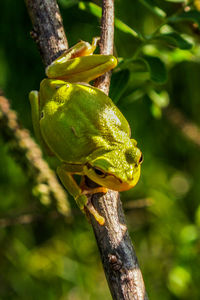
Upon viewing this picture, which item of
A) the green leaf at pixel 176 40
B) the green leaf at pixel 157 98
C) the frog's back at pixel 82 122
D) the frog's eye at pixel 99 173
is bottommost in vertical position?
the green leaf at pixel 157 98

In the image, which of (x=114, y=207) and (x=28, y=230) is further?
(x=28, y=230)

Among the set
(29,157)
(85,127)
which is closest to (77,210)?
(29,157)

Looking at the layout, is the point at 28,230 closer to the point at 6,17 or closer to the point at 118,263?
the point at 6,17

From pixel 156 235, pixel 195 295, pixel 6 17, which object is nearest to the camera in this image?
pixel 195 295

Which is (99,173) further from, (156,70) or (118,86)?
(156,70)

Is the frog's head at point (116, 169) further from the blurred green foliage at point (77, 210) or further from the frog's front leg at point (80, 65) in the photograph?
the blurred green foliage at point (77, 210)

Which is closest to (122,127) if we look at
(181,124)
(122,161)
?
(122,161)

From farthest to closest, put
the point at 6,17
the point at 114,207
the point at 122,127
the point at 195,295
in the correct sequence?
the point at 6,17 → the point at 195,295 → the point at 122,127 → the point at 114,207

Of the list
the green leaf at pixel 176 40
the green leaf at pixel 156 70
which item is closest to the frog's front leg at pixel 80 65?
the green leaf at pixel 156 70
